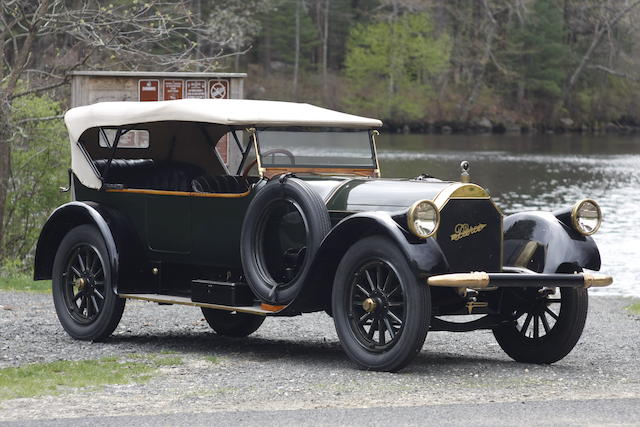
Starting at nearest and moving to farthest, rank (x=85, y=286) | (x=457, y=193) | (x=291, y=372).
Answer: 1. (x=291, y=372)
2. (x=457, y=193)
3. (x=85, y=286)

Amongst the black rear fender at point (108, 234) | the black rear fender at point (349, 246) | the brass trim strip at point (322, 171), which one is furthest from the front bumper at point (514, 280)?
the black rear fender at point (108, 234)

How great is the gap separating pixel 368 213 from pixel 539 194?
32.0 metres

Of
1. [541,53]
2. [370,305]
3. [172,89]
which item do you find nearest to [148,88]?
[172,89]

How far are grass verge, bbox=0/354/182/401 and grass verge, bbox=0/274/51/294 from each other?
681 centimetres

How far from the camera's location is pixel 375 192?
8609mm

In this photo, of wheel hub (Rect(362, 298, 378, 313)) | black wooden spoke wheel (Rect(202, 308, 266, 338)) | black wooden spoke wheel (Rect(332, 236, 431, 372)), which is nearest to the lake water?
black wooden spoke wheel (Rect(202, 308, 266, 338))

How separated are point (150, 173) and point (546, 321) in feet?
12.6

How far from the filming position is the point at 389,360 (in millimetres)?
7949

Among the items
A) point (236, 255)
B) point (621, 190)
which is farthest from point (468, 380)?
point (621, 190)

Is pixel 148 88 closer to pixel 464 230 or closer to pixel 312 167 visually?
pixel 312 167

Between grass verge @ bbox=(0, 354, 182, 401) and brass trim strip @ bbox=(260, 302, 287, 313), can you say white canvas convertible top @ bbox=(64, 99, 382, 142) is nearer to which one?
brass trim strip @ bbox=(260, 302, 287, 313)

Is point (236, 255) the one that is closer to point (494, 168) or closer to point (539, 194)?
point (539, 194)

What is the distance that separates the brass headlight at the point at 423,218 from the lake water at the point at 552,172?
12675 mm

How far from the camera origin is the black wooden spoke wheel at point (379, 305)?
781 cm
